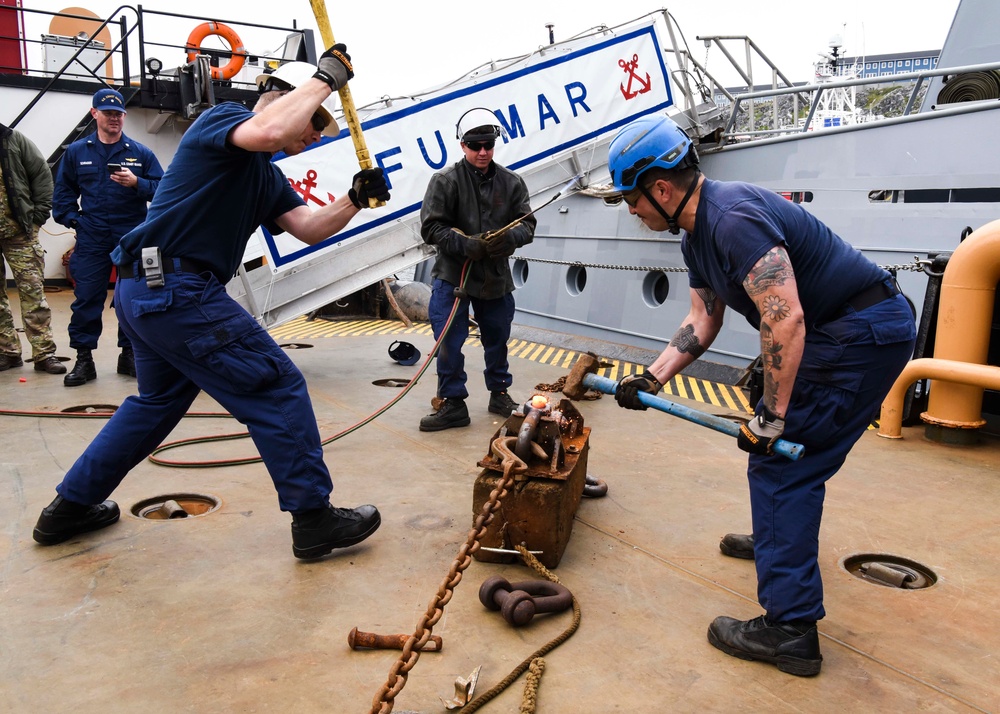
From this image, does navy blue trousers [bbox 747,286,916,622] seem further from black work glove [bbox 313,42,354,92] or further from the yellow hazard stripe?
the yellow hazard stripe

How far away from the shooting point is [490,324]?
572 centimetres

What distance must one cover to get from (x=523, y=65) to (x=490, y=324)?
358 cm

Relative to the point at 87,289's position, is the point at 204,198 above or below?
above

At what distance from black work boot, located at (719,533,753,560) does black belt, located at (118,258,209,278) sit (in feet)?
8.11

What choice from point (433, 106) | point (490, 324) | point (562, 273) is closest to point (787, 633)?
point (490, 324)

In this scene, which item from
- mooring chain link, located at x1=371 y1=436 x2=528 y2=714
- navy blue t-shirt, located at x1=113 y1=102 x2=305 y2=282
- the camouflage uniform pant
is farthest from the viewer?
the camouflage uniform pant

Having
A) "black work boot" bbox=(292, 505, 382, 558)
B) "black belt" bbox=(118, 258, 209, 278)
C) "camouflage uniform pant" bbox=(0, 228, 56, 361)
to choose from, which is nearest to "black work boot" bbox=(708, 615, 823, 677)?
"black work boot" bbox=(292, 505, 382, 558)

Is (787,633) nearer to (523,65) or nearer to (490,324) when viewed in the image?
(490,324)

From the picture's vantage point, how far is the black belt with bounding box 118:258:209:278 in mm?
3078

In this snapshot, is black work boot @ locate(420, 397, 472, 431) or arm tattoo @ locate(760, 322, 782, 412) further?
black work boot @ locate(420, 397, 472, 431)

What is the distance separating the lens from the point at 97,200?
20.9 feet

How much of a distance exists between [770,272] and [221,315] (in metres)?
2.01

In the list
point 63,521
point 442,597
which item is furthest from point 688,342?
point 63,521

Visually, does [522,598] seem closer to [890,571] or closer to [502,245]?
[890,571]
